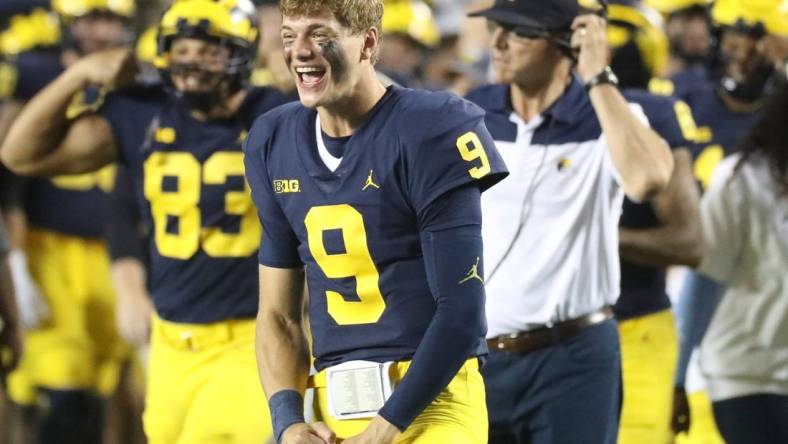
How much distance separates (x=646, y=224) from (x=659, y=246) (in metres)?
0.34

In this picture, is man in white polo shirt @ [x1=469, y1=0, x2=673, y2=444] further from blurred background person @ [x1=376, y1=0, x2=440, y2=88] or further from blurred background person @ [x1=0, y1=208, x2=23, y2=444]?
blurred background person @ [x1=376, y1=0, x2=440, y2=88]

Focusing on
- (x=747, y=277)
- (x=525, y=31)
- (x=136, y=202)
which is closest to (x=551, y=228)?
(x=525, y=31)

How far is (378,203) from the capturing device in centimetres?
388

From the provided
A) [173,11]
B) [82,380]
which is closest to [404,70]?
[82,380]

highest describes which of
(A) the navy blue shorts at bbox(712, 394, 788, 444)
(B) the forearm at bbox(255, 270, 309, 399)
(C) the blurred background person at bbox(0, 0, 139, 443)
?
(B) the forearm at bbox(255, 270, 309, 399)

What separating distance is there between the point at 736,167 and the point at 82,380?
394cm

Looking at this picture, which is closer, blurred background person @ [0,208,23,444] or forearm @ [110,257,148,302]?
blurred background person @ [0,208,23,444]

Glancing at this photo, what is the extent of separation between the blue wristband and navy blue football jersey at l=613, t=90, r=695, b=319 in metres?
1.94

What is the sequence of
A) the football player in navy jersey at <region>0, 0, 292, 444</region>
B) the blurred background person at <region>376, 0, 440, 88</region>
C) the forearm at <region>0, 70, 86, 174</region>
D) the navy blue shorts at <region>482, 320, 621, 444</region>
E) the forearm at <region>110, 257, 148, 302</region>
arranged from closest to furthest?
the navy blue shorts at <region>482, 320, 621, 444</region>
the football player in navy jersey at <region>0, 0, 292, 444</region>
the forearm at <region>0, 70, 86, 174</region>
the forearm at <region>110, 257, 148, 302</region>
the blurred background person at <region>376, 0, 440, 88</region>

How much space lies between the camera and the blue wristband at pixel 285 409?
3.98 meters

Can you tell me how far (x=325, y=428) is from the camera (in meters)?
3.95

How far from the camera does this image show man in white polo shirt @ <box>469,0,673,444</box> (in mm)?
4965

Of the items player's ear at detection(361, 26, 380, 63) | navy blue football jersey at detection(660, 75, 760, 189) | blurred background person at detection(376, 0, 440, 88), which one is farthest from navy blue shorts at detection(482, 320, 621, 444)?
blurred background person at detection(376, 0, 440, 88)

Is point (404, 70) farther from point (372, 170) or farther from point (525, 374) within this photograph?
point (372, 170)
